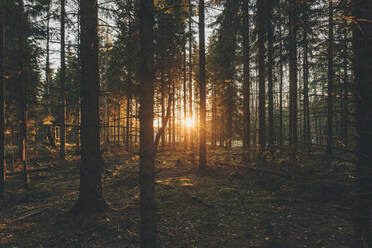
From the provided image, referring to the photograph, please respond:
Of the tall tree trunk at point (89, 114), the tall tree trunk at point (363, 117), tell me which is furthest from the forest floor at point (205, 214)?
the tall tree trunk at point (89, 114)

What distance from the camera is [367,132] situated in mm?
3400

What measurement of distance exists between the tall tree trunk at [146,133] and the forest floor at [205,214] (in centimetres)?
33

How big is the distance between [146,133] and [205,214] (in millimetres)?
4258

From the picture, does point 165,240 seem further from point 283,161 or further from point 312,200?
point 283,161

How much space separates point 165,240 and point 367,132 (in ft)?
17.3

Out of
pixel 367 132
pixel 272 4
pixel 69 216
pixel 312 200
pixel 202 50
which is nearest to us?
pixel 367 132

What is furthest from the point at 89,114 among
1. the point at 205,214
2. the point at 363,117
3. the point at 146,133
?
the point at 363,117

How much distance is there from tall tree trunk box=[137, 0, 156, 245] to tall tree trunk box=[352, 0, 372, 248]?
3.91m

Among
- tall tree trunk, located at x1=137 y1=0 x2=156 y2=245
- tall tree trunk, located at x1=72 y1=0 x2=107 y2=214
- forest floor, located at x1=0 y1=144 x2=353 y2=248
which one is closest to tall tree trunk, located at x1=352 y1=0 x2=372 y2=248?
forest floor, located at x1=0 y1=144 x2=353 y2=248

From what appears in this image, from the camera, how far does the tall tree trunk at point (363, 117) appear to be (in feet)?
11.5

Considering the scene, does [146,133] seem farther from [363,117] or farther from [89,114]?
[363,117]

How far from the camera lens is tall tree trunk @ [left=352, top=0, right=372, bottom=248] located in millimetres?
3498

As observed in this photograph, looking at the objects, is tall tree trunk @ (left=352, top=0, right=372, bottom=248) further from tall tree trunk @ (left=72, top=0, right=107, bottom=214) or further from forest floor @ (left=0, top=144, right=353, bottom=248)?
tall tree trunk @ (left=72, top=0, right=107, bottom=214)

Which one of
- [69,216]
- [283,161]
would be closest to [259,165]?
[283,161]
